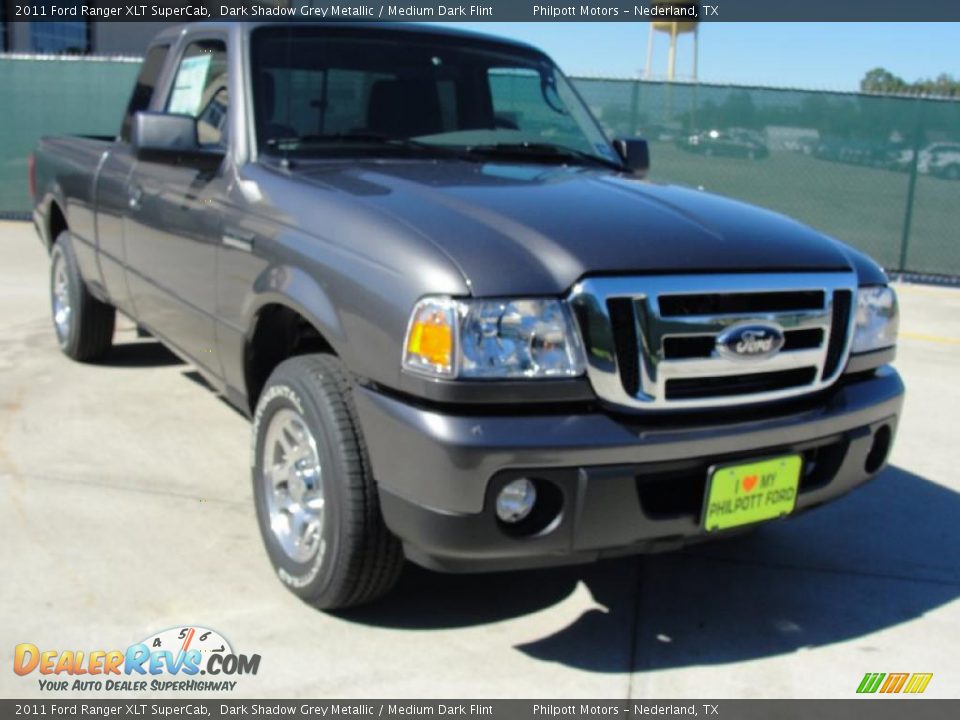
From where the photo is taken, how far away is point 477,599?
11.1 feet

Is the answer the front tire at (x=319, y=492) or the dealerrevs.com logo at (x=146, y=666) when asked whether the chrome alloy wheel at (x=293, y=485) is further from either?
the dealerrevs.com logo at (x=146, y=666)

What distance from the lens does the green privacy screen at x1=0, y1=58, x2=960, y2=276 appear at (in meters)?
11.0

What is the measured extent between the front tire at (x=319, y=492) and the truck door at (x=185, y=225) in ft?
2.41

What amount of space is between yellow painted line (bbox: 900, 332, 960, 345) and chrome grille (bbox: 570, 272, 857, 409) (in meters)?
5.39

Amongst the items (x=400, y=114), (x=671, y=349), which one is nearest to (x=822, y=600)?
(x=671, y=349)

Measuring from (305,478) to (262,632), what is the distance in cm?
47

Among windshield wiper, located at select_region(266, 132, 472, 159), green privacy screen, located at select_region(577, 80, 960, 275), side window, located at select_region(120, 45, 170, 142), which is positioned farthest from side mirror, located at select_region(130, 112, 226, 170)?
green privacy screen, located at select_region(577, 80, 960, 275)

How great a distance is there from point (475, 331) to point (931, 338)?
645 centimetres

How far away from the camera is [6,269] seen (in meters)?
9.30

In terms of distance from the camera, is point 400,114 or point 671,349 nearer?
point 671,349

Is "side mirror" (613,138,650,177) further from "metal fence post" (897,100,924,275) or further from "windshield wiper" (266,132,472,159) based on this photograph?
"metal fence post" (897,100,924,275)
